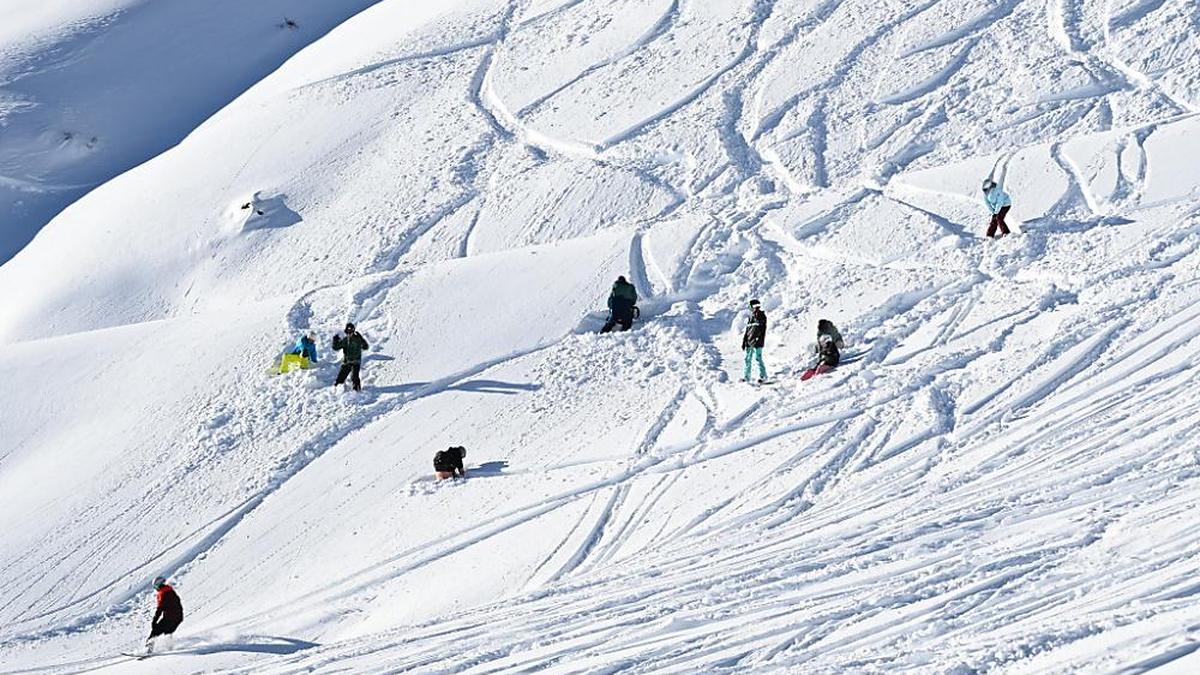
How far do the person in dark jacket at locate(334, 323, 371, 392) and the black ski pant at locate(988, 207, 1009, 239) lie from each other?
8.97 meters

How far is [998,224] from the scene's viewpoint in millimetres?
19125

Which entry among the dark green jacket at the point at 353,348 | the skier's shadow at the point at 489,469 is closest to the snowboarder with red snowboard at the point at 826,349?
the skier's shadow at the point at 489,469

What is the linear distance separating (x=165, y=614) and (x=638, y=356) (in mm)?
7133

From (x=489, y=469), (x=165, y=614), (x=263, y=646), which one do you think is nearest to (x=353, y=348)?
(x=489, y=469)

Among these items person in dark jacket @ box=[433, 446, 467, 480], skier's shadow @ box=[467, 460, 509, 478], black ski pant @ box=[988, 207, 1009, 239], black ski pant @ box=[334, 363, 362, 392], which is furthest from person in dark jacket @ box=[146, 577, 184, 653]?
black ski pant @ box=[988, 207, 1009, 239]

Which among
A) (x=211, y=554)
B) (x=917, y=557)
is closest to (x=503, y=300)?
(x=211, y=554)

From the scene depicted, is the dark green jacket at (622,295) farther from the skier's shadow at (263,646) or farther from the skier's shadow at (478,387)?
the skier's shadow at (263,646)

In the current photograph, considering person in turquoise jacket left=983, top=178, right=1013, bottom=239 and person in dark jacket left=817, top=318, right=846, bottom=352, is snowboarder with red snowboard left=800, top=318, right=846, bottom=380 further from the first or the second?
person in turquoise jacket left=983, top=178, right=1013, bottom=239

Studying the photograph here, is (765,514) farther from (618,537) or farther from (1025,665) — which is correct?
(1025,665)

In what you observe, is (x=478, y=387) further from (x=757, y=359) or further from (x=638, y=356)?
(x=757, y=359)

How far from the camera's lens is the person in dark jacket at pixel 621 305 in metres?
18.6

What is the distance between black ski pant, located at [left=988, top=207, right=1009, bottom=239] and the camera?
19016mm

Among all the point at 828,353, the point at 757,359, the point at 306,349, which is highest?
the point at 306,349

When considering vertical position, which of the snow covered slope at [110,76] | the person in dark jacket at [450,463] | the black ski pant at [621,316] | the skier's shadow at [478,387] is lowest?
the person in dark jacket at [450,463]
